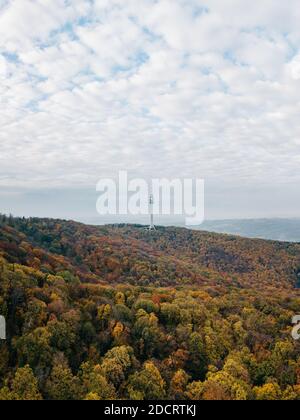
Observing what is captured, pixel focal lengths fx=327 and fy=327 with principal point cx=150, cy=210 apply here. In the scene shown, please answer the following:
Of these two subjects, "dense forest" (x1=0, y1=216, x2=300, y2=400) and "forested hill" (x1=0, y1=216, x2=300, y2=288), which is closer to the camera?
"dense forest" (x1=0, y1=216, x2=300, y2=400)

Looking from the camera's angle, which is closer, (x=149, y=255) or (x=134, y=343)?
(x=134, y=343)

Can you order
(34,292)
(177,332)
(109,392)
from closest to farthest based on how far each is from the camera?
(109,392) < (34,292) < (177,332)

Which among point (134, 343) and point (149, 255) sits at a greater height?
point (149, 255)

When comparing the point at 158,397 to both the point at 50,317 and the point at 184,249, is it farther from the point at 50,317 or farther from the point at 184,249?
the point at 184,249

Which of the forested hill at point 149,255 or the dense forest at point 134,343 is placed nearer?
the dense forest at point 134,343
